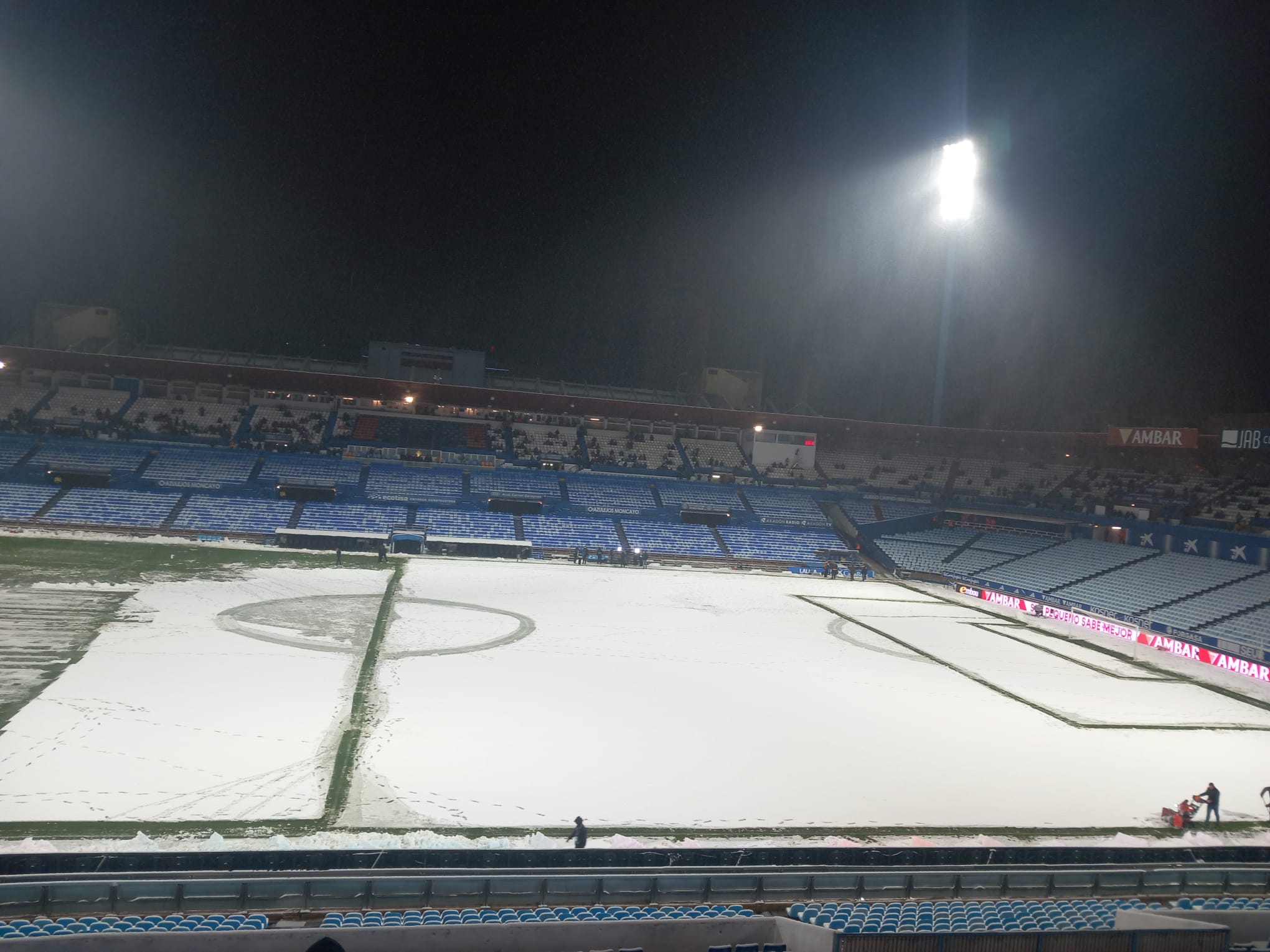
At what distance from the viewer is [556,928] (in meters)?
6.86

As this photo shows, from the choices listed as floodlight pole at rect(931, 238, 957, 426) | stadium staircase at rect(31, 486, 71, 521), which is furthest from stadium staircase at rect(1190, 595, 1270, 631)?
stadium staircase at rect(31, 486, 71, 521)

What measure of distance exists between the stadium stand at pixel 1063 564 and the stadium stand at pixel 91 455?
47864 mm

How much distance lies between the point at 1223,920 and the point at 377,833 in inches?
408

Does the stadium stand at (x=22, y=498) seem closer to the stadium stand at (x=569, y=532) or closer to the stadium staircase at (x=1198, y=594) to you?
the stadium stand at (x=569, y=532)

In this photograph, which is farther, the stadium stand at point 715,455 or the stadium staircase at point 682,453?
the stadium stand at point 715,455

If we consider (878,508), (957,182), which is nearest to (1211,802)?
(957,182)

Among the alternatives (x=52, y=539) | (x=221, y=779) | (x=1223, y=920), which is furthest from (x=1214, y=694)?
(x=52, y=539)

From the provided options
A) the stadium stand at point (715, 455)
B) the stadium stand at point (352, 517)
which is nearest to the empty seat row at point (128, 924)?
the stadium stand at point (352, 517)

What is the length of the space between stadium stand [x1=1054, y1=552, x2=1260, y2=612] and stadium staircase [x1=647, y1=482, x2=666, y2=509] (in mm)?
23147

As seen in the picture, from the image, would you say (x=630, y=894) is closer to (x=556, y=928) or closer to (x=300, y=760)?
(x=556, y=928)

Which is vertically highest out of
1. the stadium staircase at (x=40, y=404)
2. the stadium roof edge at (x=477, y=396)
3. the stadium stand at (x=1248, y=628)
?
the stadium roof edge at (x=477, y=396)

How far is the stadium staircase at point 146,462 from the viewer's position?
41531mm

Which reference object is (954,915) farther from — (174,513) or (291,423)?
(291,423)

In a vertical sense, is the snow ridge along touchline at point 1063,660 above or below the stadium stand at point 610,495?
below
